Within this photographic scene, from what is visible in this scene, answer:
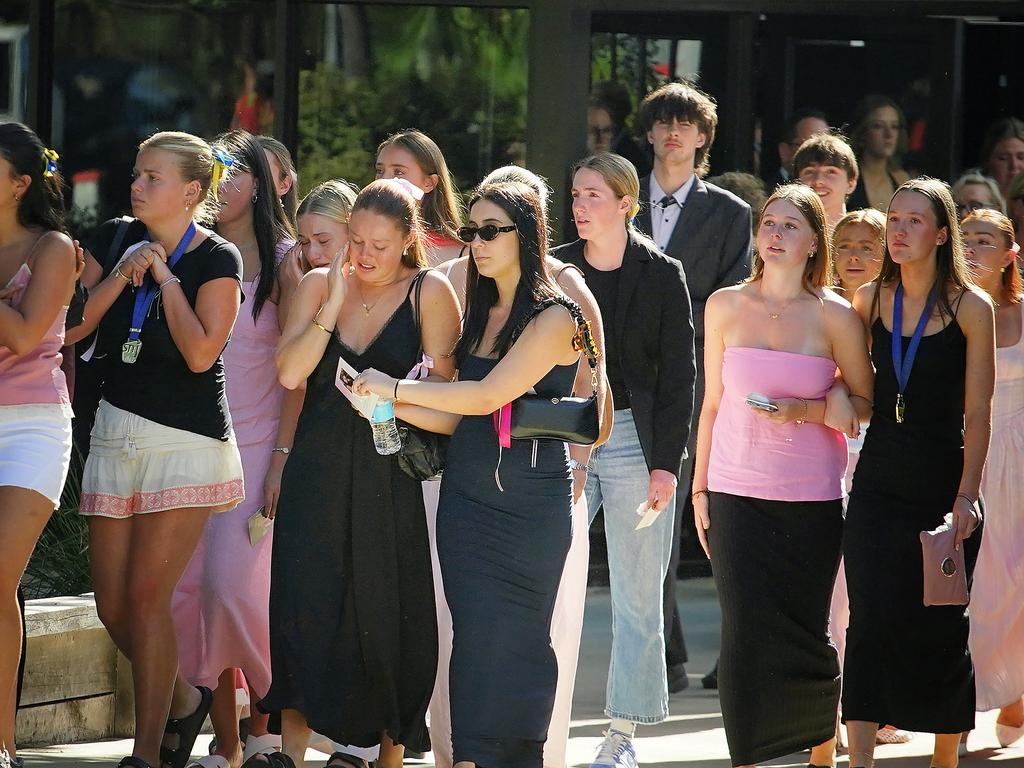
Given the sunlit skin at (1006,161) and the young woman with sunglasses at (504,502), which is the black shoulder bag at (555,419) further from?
the sunlit skin at (1006,161)

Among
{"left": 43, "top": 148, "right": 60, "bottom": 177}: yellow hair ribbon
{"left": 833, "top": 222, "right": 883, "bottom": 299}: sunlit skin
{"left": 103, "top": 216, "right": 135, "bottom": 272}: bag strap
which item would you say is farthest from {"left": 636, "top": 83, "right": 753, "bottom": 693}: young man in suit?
{"left": 43, "top": 148, "right": 60, "bottom": 177}: yellow hair ribbon

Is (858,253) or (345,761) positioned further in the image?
(858,253)

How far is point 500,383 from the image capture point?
5.01 m

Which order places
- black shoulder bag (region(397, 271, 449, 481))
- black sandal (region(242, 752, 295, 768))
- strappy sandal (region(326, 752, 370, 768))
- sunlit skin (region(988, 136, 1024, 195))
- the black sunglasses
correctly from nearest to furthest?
the black sunglasses < black shoulder bag (region(397, 271, 449, 481)) < black sandal (region(242, 752, 295, 768)) < strappy sandal (region(326, 752, 370, 768)) < sunlit skin (region(988, 136, 1024, 195))

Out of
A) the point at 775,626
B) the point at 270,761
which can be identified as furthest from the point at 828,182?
the point at 270,761

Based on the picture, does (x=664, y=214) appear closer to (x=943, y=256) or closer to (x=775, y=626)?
(x=943, y=256)

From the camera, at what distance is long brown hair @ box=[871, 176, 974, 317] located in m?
5.65

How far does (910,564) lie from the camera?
18.2 feet

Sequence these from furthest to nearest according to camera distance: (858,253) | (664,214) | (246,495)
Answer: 1. (664,214)
2. (858,253)
3. (246,495)

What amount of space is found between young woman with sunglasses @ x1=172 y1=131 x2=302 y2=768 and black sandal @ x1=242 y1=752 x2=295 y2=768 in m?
0.19

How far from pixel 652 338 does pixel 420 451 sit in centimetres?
132

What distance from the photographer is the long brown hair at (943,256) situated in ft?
18.5

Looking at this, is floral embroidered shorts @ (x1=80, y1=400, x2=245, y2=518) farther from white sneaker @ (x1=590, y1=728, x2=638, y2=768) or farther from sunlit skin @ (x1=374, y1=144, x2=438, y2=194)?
white sneaker @ (x1=590, y1=728, x2=638, y2=768)

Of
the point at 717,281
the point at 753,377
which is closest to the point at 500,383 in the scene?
the point at 753,377
